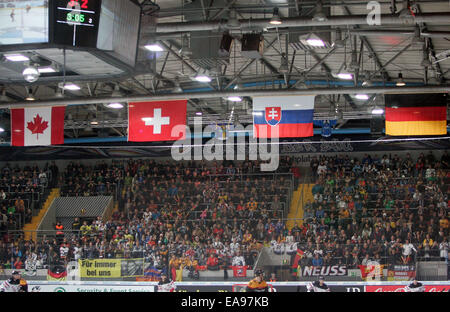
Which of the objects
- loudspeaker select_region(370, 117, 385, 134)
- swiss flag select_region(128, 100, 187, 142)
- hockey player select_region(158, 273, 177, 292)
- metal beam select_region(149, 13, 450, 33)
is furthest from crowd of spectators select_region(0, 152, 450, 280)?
metal beam select_region(149, 13, 450, 33)

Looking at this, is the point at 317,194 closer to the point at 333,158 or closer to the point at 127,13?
the point at 333,158

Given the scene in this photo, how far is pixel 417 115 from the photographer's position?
16.2 meters

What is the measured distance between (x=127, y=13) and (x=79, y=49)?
1162 mm

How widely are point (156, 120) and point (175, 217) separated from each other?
11132 millimetres

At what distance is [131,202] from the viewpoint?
2880cm

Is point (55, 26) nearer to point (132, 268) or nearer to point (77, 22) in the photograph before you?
point (77, 22)

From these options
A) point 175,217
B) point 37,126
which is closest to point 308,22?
point 37,126

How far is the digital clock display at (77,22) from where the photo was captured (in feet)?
22.5

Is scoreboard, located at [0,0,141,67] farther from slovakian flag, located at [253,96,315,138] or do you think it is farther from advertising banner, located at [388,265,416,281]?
advertising banner, located at [388,265,416,281]

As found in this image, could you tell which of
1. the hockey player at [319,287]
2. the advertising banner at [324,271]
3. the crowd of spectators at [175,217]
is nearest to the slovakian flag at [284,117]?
the hockey player at [319,287]

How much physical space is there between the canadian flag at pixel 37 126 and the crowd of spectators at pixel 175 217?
179 inches

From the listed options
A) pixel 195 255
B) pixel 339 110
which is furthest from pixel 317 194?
pixel 195 255

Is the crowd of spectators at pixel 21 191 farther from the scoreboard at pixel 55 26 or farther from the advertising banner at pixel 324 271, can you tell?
the scoreboard at pixel 55 26

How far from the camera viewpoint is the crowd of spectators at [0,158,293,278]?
63.9ft
